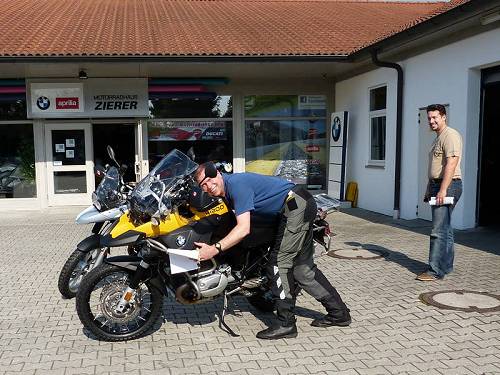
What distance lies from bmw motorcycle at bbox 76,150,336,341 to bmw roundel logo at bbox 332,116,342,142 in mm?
8635

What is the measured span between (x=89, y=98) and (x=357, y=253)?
7989 mm

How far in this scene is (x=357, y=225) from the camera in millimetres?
9414

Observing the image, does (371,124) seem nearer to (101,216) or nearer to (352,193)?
(352,193)

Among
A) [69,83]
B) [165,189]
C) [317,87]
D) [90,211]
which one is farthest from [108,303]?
[317,87]

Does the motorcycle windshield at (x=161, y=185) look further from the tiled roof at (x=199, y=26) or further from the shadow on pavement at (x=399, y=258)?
the tiled roof at (x=199, y=26)

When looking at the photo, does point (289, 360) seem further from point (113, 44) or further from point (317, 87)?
point (317, 87)


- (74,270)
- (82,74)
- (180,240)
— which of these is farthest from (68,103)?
(180,240)

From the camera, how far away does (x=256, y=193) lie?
394 centimetres

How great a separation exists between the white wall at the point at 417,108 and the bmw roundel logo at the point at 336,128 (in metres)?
0.32

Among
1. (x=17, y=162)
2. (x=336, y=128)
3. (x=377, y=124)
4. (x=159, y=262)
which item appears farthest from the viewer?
(x=17, y=162)

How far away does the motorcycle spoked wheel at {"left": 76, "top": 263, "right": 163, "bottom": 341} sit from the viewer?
385 cm

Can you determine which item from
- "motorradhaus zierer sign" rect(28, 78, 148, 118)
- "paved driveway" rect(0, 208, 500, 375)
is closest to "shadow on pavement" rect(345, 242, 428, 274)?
"paved driveway" rect(0, 208, 500, 375)

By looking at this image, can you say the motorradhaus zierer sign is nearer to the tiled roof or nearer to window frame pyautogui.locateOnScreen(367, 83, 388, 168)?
the tiled roof

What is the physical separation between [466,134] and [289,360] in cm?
572
